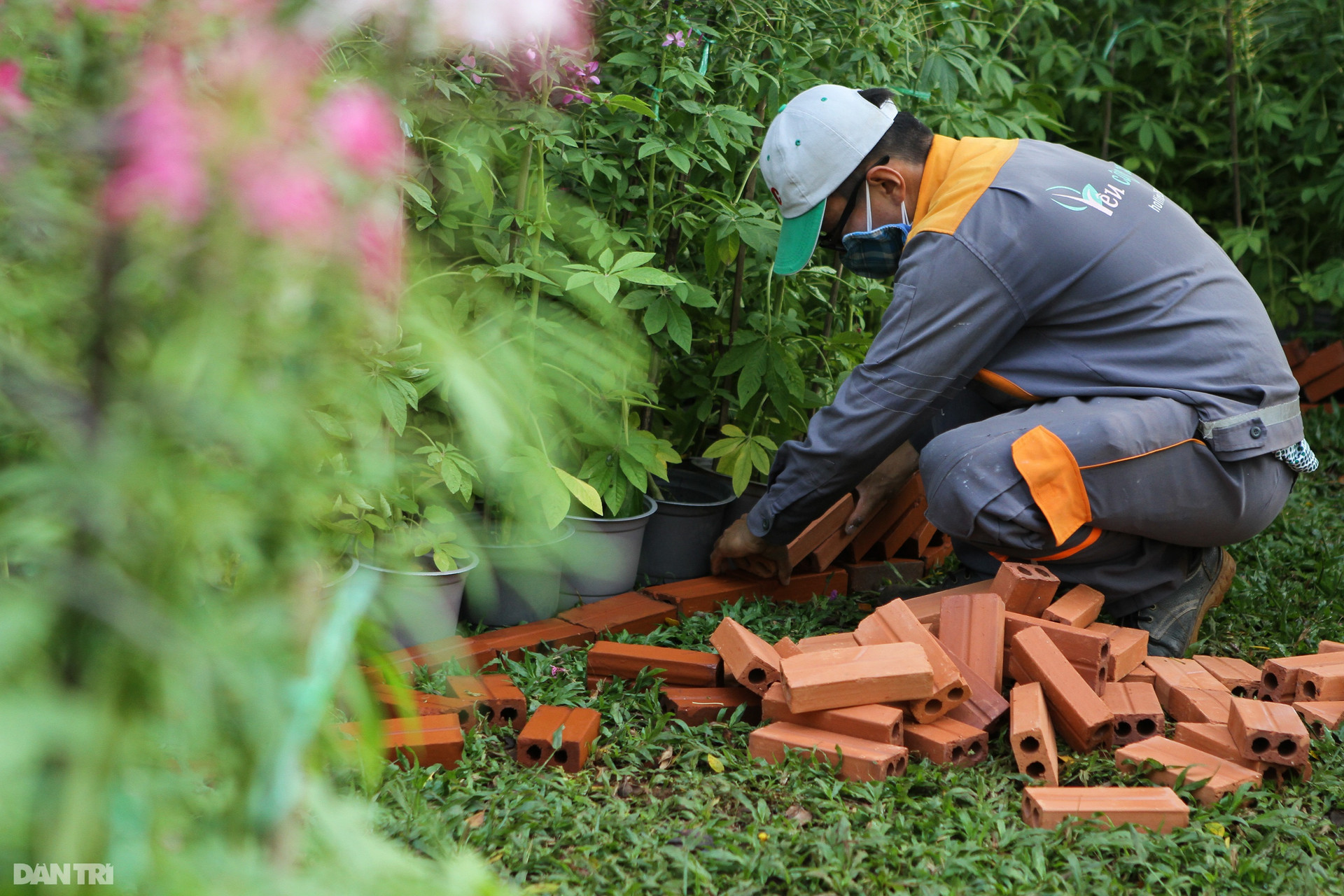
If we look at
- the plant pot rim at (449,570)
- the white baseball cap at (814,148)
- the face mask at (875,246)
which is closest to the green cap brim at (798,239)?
the white baseball cap at (814,148)

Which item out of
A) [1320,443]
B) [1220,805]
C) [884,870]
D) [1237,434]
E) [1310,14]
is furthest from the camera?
[1310,14]

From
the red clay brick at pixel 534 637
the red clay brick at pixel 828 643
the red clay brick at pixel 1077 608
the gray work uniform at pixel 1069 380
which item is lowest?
the red clay brick at pixel 534 637

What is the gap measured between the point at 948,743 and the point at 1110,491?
2.59 feet

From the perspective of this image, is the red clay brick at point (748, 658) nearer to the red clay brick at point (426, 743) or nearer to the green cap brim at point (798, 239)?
the red clay brick at point (426, 743)

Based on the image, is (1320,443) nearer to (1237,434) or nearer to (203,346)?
(1237,434)

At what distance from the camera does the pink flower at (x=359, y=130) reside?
69cm

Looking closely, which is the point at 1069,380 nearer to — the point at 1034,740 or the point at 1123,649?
the point at 1123,649

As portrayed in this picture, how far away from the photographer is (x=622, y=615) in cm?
280

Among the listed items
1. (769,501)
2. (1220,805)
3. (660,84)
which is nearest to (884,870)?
(1220,805)

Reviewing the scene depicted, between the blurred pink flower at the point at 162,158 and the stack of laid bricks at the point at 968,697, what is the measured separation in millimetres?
1344

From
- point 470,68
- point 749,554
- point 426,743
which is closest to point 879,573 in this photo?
point 749,554

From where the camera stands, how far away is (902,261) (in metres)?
2.57

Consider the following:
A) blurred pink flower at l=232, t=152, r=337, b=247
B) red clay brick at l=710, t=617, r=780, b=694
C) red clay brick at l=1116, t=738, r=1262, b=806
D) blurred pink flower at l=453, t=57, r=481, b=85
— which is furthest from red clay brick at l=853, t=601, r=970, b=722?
blurred pink flower at l=232, t=152, r=337, b=247

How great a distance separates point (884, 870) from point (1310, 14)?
5.14 metres
